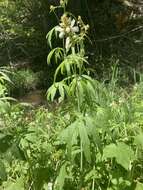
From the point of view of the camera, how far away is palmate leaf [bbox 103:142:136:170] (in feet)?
9.05

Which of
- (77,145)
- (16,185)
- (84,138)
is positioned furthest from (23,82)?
(84,138)

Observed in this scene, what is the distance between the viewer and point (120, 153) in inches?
109

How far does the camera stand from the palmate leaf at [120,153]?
2.76 metres

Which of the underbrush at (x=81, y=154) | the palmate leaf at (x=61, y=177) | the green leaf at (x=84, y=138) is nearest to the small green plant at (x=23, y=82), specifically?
the underbrush at (x=81, y=154)

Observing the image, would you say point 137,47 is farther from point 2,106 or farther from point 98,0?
point 2,106

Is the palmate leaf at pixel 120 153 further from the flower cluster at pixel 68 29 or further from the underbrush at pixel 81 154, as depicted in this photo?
the flower cluster at pixel 68 29

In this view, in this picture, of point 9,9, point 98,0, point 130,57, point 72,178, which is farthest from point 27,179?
point 98,0

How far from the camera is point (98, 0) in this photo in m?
9.77

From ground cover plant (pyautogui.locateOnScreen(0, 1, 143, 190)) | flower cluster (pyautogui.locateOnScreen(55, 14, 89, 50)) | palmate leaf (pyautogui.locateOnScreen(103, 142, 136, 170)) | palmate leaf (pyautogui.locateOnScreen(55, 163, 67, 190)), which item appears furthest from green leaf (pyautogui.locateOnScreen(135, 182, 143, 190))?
flower cluster (pyautogui.locateOnScreen(55, 14, 89, 50))

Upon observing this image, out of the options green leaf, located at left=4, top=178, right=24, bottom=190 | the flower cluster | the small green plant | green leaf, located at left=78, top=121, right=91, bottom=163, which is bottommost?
the small green plant

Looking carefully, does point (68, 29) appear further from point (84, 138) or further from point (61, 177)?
point (61, 177)

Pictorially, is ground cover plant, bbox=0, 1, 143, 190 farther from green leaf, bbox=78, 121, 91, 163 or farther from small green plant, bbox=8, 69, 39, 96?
small green plant, bbox=8, 69, 39, 96

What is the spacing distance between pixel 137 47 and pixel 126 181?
5841 millimetres

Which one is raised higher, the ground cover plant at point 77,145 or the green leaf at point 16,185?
the ground cover plant at point 77,145
